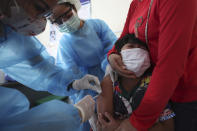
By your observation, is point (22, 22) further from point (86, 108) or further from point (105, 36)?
point (105, 36)

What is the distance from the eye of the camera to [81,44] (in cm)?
146

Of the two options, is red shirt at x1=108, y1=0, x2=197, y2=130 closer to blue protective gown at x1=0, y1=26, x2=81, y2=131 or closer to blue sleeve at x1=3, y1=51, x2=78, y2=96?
blue protective gown at x1=0, y1=26, x2=81, y2=131

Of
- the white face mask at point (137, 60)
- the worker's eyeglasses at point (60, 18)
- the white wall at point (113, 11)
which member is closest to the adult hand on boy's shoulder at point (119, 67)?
the white face mask at point (137, 60)

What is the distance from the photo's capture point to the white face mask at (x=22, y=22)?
59 cm

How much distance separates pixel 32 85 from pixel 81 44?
66cm

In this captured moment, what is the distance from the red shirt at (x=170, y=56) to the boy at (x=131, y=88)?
8 cm

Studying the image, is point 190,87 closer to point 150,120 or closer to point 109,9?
point 150,120

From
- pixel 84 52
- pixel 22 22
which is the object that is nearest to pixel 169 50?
pixel 22 22

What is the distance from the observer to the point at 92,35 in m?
1.50

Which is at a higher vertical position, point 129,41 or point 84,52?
point 129,41

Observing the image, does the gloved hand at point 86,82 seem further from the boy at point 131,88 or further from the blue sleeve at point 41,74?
the boy at point 131,88

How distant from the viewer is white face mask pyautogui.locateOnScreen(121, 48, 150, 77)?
778 mm

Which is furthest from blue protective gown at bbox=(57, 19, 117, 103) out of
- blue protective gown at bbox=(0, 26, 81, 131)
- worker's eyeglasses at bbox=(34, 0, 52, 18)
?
worker's eyeglasses at bbox=(34, 0, 52, 18)

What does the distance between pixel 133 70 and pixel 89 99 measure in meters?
0.36
